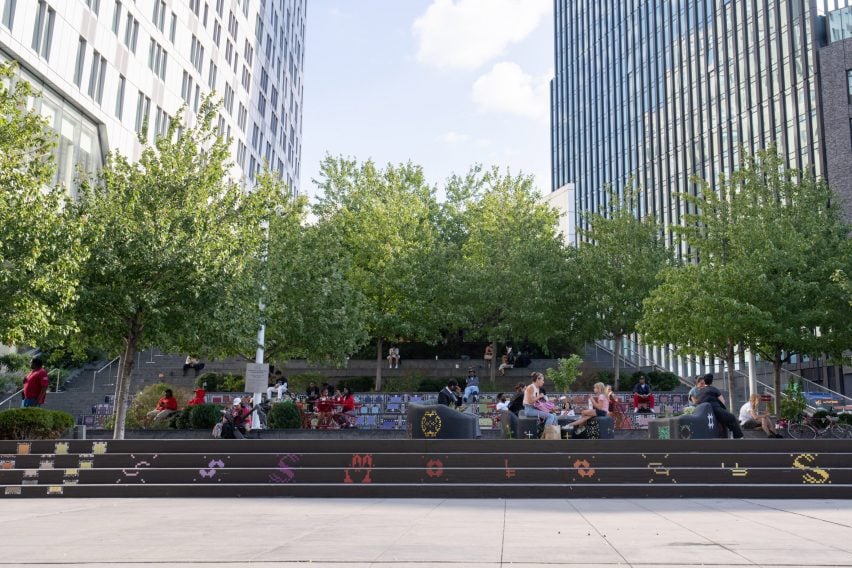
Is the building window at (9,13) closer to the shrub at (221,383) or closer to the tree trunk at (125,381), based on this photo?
the tree trunk at (125,381)

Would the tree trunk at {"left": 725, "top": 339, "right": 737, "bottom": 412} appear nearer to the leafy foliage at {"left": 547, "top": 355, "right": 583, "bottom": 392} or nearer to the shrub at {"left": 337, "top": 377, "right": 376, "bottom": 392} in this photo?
the leafy foliage at {"left": 547, "top": 355, "right": 583, "bottom": 392}

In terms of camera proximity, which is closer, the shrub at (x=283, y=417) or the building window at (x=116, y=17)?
the shrub at (x=283, y=417)

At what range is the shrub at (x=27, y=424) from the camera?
1653cm

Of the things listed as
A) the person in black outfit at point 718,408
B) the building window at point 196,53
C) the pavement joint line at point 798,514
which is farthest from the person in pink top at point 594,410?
the building window at point 196,53

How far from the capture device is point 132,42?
35.9 meters

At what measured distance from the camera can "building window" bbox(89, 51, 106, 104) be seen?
31828 millimetres

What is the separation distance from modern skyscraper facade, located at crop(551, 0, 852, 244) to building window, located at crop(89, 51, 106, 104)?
26296 millimetres

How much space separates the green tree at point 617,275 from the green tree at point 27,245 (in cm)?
2510

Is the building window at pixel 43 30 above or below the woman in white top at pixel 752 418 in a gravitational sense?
above

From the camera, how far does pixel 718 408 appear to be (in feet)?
46.7

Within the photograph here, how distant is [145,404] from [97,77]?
15.8 meters

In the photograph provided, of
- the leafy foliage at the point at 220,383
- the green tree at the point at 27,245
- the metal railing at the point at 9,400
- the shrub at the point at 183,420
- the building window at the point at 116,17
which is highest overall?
the building window at the point at 116,17

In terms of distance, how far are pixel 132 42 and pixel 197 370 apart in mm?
16410

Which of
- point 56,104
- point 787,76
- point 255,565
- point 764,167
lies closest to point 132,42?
point 56,104
